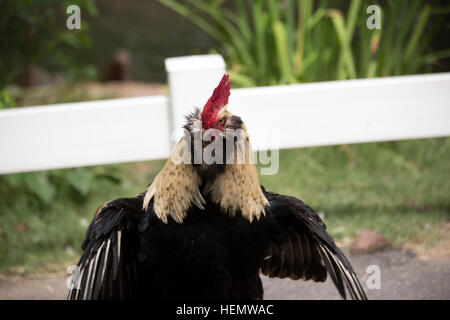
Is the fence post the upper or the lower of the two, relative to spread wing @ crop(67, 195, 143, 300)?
upper

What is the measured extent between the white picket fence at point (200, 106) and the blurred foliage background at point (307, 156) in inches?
20.7

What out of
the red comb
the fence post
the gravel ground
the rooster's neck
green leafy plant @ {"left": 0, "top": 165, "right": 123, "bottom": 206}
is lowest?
the gravel ground

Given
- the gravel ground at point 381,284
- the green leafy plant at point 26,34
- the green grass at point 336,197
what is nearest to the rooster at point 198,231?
the gravel ground at point 381,284

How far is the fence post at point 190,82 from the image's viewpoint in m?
2.88

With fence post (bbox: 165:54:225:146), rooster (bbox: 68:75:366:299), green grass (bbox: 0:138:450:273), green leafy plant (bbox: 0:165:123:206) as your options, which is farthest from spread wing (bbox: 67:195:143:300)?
green leafy plant (bbox: 0:165:123:206)

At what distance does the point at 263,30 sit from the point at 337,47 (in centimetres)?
69

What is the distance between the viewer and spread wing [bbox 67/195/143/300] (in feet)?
6.49

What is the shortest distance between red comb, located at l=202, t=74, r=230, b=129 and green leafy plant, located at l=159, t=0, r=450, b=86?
2.57m

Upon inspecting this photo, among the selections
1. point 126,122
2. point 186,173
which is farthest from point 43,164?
point 186,173

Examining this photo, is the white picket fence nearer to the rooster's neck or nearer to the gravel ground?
the gravel ground

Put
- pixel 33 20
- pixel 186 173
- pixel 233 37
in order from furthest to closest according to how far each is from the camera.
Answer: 1. pixel 233 37
2. pixel 33 20
3. pixel 186 173
